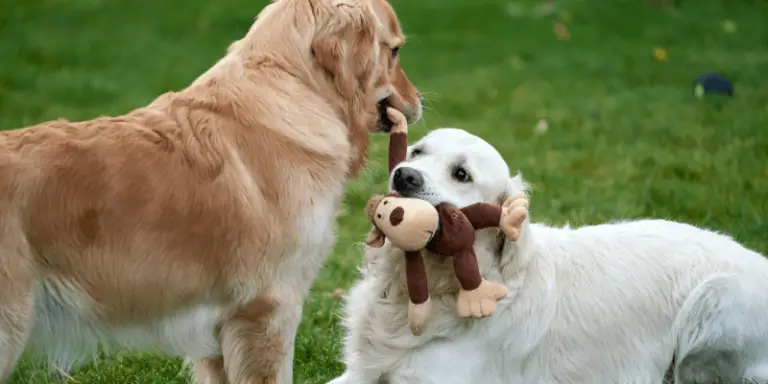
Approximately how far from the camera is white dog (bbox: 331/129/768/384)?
151 inches

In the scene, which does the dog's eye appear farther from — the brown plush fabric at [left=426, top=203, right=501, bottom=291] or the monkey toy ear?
the monkey toy ear

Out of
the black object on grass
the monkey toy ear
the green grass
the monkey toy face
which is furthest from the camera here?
the black object on grass

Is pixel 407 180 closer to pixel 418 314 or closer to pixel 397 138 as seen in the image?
pixel 397 138

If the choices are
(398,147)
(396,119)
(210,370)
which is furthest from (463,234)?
(210,370)

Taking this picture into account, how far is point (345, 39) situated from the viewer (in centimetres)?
376

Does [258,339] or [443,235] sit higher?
[443,235]

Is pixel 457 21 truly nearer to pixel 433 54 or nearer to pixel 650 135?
pixel 433 54

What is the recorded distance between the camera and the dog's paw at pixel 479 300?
12.0ft

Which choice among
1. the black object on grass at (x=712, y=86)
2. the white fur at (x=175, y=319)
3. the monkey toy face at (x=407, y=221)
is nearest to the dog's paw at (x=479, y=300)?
the monkey toy face at (x=407, y=221)

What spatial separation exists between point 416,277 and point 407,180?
0.36 metres

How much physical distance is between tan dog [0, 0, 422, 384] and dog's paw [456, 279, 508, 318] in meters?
0.54

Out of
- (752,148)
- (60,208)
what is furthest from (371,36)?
(752,148)

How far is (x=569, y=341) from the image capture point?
4012mm

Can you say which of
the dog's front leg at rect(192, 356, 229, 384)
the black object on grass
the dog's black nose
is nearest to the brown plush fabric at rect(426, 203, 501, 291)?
the dog's black nose
